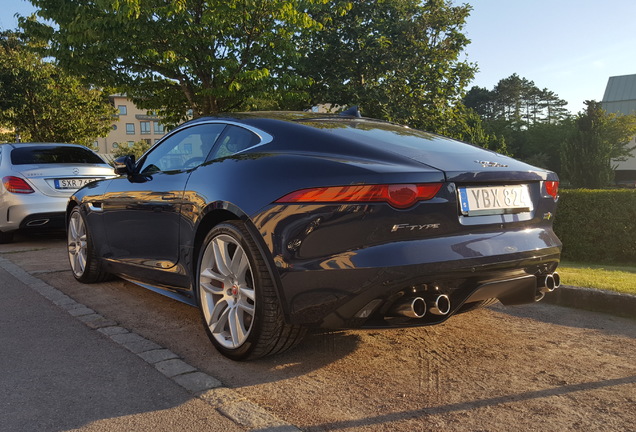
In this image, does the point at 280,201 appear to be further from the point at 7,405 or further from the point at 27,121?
the point at 27,121

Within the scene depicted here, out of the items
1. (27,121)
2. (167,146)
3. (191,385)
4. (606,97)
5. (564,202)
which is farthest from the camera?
(606,97)

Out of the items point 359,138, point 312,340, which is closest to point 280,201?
point 359,138

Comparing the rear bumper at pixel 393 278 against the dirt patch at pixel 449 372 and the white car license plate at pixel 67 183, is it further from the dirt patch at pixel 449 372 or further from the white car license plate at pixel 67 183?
the white car license plate at pixel 67 183

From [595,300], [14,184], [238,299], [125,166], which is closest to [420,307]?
[238,299]

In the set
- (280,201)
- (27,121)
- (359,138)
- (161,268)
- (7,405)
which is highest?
(27,121)

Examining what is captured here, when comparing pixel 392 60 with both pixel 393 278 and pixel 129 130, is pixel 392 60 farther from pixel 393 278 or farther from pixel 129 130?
pixel 129 130

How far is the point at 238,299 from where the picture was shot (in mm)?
3402

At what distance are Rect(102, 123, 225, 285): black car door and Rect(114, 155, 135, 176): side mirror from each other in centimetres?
5

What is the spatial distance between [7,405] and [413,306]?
1955 mm

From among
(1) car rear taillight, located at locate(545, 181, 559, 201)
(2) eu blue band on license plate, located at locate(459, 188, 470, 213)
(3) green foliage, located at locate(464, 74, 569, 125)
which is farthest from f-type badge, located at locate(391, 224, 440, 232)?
(3) green foliage, located at locate(464, 74, 569, 125)

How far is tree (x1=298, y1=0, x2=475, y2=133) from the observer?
2306 centimetres

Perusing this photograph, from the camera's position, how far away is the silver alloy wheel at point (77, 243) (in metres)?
5.66

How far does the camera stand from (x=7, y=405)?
2.83 meters

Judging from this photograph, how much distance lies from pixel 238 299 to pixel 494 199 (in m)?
1.50
